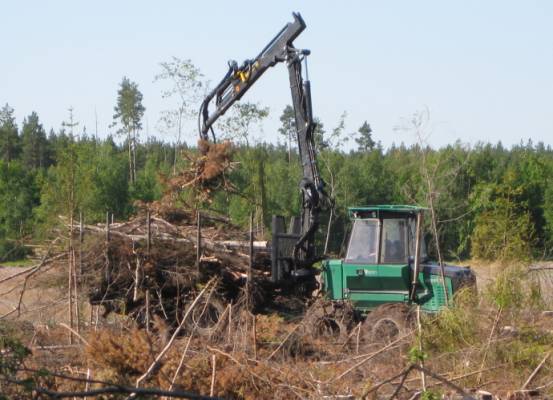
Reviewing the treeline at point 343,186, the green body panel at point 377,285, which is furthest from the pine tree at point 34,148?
the green body panel at point 377,285

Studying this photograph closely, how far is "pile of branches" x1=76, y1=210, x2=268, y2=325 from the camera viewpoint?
16594mm

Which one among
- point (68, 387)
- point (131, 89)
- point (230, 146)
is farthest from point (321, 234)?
point (131, 89)

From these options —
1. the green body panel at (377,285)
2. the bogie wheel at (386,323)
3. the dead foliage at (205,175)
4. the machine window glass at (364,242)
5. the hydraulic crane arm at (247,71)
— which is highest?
the hydraulic crane arm at (247,71)

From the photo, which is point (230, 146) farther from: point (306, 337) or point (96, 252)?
point (306, 337)

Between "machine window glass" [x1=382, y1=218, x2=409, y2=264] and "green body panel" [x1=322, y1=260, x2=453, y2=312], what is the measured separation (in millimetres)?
199

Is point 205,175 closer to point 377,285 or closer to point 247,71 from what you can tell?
point 247,71

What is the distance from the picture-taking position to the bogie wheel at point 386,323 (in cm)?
1437

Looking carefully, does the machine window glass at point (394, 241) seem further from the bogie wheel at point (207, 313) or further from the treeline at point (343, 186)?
the treeline at point (343, 186)

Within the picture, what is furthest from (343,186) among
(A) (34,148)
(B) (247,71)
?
(A) (34,148)

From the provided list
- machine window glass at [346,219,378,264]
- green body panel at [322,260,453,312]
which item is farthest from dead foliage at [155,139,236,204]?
machine window glass at [346,219,378,264]

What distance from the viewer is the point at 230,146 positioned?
63.9 ft

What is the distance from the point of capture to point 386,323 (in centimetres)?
1480

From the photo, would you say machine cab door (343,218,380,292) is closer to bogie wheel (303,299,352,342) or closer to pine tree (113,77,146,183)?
bogie wheel (303,299,352,342)

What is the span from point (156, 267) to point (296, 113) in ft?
12.7
